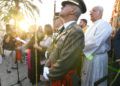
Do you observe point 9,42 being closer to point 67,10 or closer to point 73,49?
point 67,10

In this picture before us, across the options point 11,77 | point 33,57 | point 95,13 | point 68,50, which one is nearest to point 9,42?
point 11,77

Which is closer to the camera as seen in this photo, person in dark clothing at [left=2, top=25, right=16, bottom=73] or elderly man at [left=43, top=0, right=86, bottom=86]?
elderly man at [left=43, top=0, right=86, bottom=86]

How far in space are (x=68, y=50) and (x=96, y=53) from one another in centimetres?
140

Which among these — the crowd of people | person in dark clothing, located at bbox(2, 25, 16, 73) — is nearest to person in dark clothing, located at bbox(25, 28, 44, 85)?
the crowd of people

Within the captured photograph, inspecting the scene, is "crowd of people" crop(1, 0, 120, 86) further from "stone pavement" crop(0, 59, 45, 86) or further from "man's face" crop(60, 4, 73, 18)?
"stone pavement" crop(0, 59, 45, 86)

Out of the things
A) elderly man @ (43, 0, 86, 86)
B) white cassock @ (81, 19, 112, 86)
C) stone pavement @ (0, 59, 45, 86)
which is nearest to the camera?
elderly man @ (43, 0, 86, 86)

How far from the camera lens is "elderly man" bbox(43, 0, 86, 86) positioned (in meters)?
2.79

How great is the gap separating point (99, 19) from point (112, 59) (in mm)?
710

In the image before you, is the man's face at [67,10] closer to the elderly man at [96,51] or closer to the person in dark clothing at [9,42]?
the elderly man at [96,51]

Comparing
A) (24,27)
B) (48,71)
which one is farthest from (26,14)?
(48,71)

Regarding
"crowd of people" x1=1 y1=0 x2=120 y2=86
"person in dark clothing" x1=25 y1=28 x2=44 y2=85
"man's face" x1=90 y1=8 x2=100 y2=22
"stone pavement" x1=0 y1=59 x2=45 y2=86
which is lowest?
"stone pavement" x1=0 y1=59 x2=45 y2=86

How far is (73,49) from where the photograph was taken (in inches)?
109

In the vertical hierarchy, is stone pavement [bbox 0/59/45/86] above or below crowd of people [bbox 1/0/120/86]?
below

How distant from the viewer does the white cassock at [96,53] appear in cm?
405
